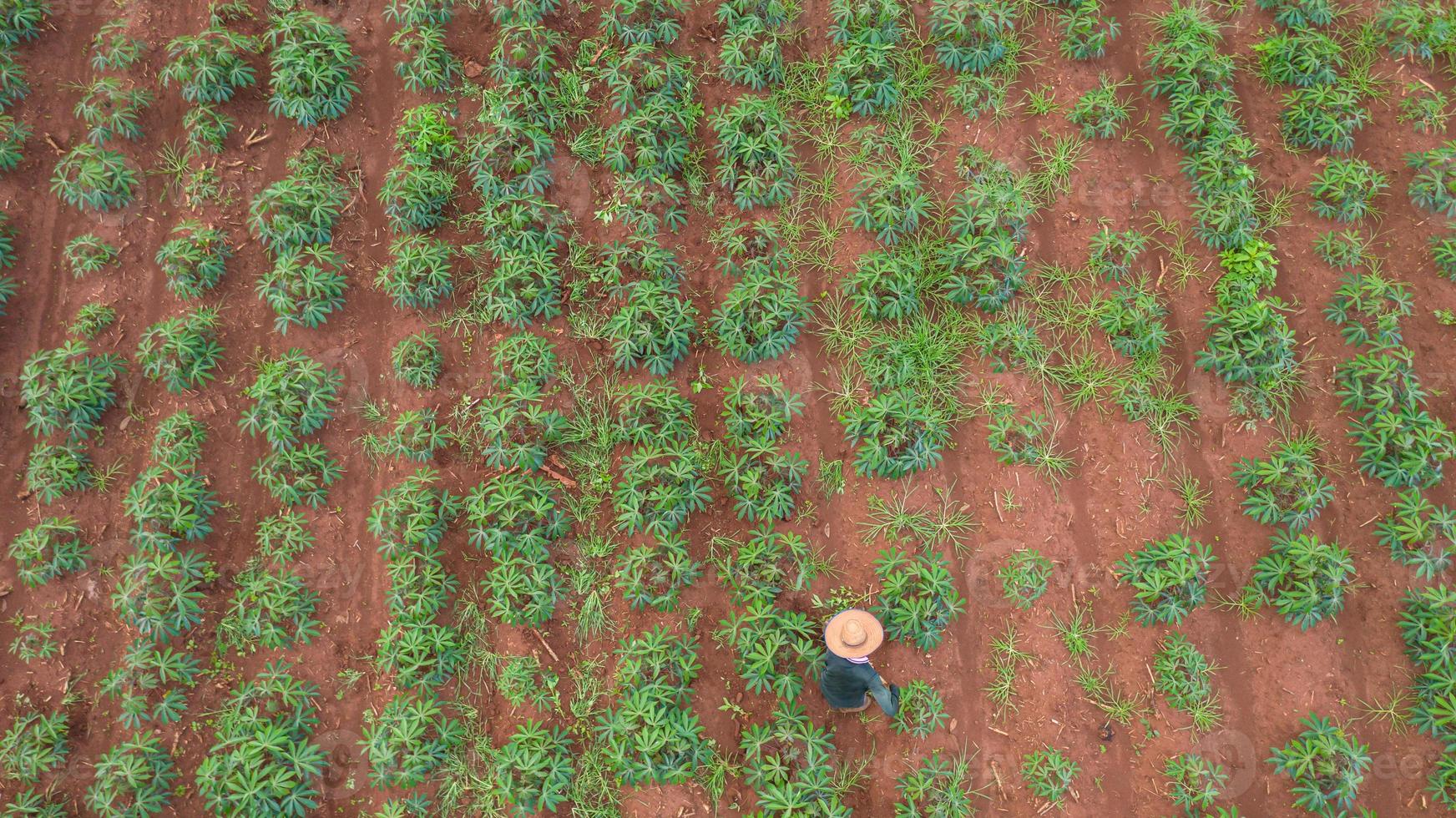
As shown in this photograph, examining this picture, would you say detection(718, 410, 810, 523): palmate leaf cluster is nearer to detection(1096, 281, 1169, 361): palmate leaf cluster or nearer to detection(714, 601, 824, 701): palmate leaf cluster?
detection(714, 601, 824, 701): palmate leaf cluster

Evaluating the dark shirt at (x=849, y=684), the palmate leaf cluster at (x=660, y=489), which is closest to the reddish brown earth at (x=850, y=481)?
the palmate leaf cluster at (x=660, y=489)

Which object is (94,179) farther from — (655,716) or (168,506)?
(655,716)

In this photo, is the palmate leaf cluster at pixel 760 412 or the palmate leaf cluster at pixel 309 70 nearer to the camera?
the palmate leaf cluster at pixel 760 412

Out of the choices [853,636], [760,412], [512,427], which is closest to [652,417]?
[760,412]

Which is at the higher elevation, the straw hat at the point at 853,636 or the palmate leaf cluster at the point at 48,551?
the straw hat at the point at 853,636

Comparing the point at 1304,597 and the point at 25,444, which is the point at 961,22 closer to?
the point at 1304,597

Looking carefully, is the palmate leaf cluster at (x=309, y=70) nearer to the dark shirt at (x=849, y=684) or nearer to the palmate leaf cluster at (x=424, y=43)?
the palmate leaf cluster at (x=424, y=43)
